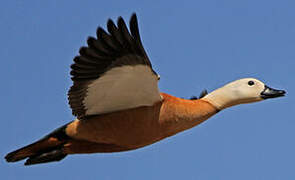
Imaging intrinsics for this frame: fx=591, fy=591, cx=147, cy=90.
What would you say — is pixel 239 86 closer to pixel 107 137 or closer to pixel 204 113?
pixel 204 113

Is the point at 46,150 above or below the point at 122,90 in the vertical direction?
below

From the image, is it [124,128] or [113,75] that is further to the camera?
[124,128]

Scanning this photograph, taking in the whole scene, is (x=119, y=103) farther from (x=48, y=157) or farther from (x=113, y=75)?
(x=48, y=157)

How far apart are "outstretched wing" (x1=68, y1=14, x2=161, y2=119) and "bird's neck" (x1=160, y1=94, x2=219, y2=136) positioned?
234 millimetres

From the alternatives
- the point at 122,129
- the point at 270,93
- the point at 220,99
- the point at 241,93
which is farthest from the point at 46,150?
the point at 270,93

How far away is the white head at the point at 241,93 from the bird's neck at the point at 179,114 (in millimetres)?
384

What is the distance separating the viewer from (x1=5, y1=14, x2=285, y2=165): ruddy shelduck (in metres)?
6.98

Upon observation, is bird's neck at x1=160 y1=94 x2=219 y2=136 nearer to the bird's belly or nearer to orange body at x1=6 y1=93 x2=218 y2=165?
orange body at x1=6 y1=93 x2=218 y2=165

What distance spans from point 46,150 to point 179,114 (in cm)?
197

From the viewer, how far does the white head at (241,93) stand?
851 cm

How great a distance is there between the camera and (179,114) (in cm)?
788

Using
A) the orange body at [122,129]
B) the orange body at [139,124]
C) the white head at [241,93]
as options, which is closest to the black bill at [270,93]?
the white head at [241,93]

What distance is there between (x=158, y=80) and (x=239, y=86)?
162cm

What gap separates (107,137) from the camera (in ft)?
25.8
